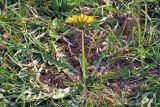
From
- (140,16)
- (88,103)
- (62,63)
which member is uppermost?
(140,16)

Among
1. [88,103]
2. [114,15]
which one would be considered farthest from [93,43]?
[88,103]

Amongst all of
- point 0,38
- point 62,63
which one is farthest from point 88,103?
point 0,38

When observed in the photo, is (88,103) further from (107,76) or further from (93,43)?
(93,43)

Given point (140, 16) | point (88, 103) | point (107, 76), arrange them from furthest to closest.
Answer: point (140, 16)
point (107, 76)
point (88, 103)

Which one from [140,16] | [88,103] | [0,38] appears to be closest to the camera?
[88,103]

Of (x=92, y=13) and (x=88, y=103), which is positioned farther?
(x=92, y=13)

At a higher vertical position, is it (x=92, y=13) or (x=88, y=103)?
(x=92, y=13)
